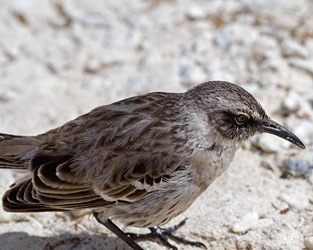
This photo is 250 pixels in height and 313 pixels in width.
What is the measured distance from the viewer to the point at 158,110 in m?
4.94

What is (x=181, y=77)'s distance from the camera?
24.0 feet

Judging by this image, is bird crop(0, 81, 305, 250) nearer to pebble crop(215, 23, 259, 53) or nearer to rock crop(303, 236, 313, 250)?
rock crop(303, 236, 313, 250)

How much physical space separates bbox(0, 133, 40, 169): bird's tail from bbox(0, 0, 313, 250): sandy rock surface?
65 centimetres

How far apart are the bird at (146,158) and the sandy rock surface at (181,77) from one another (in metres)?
0.71

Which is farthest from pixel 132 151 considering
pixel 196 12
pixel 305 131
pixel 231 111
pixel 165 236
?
pixel 196 12

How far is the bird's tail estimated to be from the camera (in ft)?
17.1

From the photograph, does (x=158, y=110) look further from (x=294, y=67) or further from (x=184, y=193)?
(x=294, y=67)

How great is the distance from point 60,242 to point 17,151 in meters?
0.99

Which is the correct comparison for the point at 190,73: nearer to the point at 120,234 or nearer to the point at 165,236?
the point at 165,236

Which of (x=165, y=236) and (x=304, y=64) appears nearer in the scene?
(x=165, y=236)

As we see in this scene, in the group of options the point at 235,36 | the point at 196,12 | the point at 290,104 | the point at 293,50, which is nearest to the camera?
the point at 290,104

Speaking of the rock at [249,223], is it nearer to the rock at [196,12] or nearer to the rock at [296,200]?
the rock at [296,200]

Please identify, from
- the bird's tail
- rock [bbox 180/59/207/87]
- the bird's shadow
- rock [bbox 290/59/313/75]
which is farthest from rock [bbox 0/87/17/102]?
rock [bbox 290/59/313/75]

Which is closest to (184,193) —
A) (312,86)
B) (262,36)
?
(312,86)
